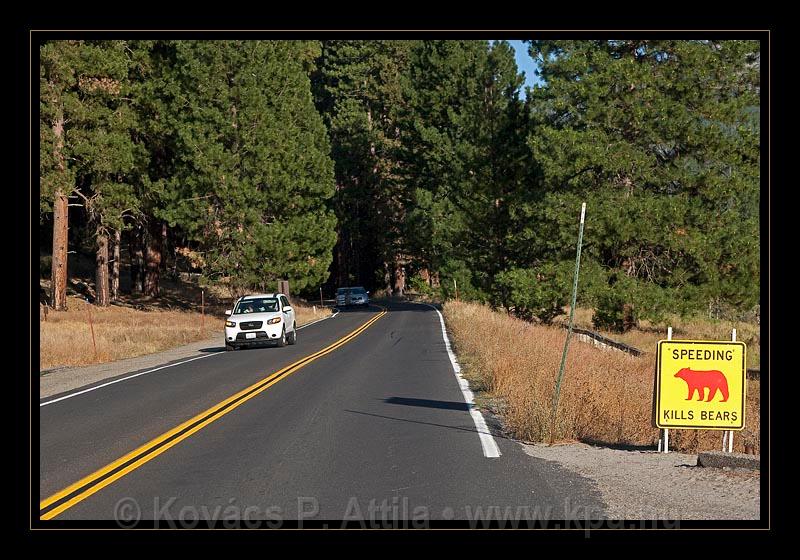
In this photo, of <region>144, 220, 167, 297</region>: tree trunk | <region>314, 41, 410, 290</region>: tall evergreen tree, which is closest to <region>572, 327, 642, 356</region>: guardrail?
<region>144, 220, 167, 297</region>: tree trunk

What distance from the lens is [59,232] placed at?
44.1 meters

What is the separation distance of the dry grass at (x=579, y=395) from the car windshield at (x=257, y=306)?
9.80 metres

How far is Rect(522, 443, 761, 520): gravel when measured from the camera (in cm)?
777

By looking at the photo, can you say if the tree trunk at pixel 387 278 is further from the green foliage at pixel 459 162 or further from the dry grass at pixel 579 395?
the dry grass at pixel 579 395

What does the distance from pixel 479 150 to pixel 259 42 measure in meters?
13.4

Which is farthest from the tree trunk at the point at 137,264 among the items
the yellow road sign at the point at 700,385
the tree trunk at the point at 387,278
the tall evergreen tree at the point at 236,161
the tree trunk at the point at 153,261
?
the yellow road sign at the point at 700,385

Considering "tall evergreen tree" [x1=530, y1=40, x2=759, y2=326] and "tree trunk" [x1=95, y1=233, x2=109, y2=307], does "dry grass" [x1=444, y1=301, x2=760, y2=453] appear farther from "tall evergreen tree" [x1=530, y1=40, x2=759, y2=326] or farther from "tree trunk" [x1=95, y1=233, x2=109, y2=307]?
"tree trunk" [x1=95, y1=233, x2=109, y2=307]

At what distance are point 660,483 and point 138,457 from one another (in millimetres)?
5771

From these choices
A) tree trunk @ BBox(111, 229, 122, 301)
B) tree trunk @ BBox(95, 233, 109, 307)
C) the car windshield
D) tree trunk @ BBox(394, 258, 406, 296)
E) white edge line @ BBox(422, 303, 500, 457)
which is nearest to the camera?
white edge line @ BBox(422, 303, 500, 457)

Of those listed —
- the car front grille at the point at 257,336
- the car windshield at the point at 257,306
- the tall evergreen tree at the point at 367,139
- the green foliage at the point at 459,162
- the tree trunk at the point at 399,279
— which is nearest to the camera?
the car front grille at the point at 257,336

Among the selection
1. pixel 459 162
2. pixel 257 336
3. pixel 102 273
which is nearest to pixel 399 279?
pixel 459 162

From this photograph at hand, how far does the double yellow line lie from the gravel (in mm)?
4461

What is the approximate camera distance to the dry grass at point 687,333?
34513mm
